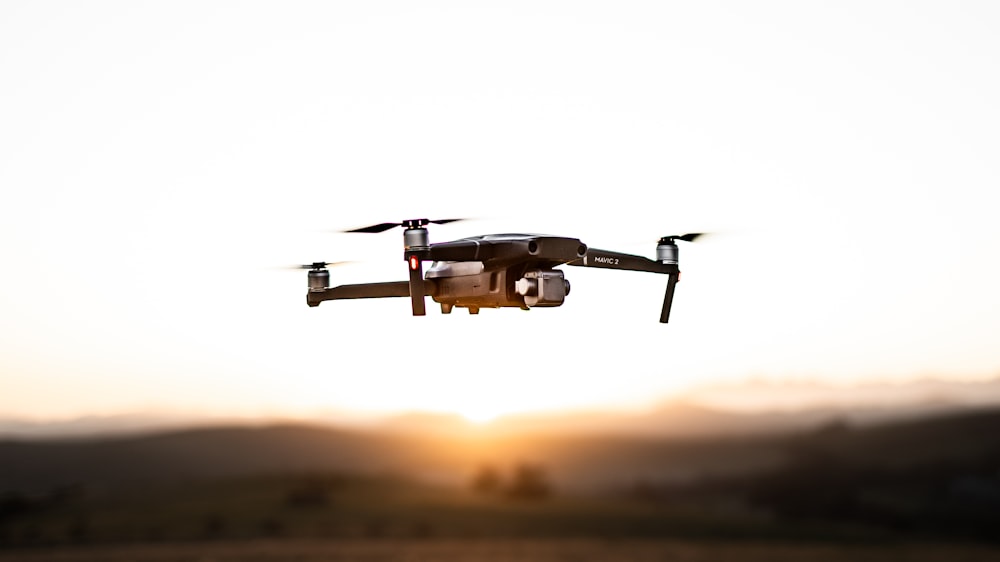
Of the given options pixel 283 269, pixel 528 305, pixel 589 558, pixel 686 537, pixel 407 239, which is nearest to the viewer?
pixel 407 239

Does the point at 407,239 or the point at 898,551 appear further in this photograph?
the point at 898,551

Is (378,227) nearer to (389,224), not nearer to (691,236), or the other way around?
(389,224)

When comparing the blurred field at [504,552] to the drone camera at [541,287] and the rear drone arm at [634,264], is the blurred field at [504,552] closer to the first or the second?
the rear drone arm at [634,264]

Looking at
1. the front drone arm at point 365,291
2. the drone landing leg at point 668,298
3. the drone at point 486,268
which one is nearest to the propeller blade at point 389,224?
the drone at point 486,268

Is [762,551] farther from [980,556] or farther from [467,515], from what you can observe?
[467,515]

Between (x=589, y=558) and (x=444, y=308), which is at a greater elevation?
(x=444, y=308)

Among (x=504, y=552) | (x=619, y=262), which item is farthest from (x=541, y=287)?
(x=504, y=552)

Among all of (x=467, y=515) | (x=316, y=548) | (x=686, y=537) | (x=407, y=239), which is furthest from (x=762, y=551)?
(x=407, y=239)

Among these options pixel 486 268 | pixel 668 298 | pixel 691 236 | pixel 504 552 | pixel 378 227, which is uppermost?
pixel 378 227
